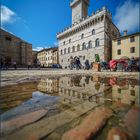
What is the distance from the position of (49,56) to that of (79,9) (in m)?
27.6

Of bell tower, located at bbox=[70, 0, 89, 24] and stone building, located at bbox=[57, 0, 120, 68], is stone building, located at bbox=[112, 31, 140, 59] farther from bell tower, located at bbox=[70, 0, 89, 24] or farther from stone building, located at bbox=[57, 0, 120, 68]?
bell tower, located at bbox=[70, 0, 89, 24]

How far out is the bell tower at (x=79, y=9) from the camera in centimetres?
3512

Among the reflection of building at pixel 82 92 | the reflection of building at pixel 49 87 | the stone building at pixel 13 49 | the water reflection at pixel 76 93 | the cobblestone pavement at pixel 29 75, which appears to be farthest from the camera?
the stone building at pixel 13 49

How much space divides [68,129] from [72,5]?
138 ft

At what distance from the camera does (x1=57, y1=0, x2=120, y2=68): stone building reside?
2597 cm

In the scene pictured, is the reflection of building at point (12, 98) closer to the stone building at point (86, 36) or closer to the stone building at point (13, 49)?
the stone building at point (86, 36)

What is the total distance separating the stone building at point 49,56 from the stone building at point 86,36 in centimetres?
1391

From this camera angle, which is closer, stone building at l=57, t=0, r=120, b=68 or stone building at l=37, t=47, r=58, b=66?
stone building at l=57, t=0, r=120, b=68

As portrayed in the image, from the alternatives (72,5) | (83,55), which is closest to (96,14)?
(83,55)

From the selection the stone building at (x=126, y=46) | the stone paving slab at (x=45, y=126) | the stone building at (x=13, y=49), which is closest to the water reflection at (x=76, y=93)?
the stone paving slab at (x=45, y=126)

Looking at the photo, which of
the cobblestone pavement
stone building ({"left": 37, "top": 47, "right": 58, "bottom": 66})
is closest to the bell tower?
stone building ({"left": 37, "top": 47, "right": 58, "bottom": 66})

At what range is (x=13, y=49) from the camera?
2834 centimetres

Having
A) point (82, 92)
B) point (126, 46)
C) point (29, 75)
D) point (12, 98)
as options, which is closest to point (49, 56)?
point (126, 46)

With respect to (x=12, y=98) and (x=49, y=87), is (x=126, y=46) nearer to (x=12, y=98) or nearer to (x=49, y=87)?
(x=49, y=87)
